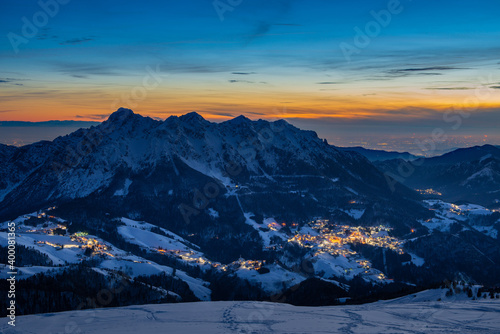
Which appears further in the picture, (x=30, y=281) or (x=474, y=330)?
(x=30, y=281)

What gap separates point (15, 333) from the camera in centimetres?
5638

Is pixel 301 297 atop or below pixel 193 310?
below

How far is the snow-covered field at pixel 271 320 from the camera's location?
5424 centimetres

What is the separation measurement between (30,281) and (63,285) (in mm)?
11609

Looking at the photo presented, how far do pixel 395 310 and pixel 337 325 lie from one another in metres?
14.1

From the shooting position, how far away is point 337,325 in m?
56.7

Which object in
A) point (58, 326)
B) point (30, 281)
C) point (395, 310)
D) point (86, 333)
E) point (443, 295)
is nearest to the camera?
point (86, 333)

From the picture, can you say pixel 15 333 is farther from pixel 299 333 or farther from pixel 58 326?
pixel 299 333

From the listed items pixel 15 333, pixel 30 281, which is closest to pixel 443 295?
pixel 15 333

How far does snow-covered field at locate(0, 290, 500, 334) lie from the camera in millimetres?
54237

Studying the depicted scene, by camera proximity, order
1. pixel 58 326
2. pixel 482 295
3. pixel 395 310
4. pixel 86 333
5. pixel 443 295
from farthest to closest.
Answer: pixel 443 295, pixel 482 295, pixel 395 310, pixel 58 326, pixel 86 333

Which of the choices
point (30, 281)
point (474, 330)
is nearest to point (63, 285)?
point (30, 281)

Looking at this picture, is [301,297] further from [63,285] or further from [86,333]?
[86,333]

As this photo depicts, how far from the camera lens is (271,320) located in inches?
2388
